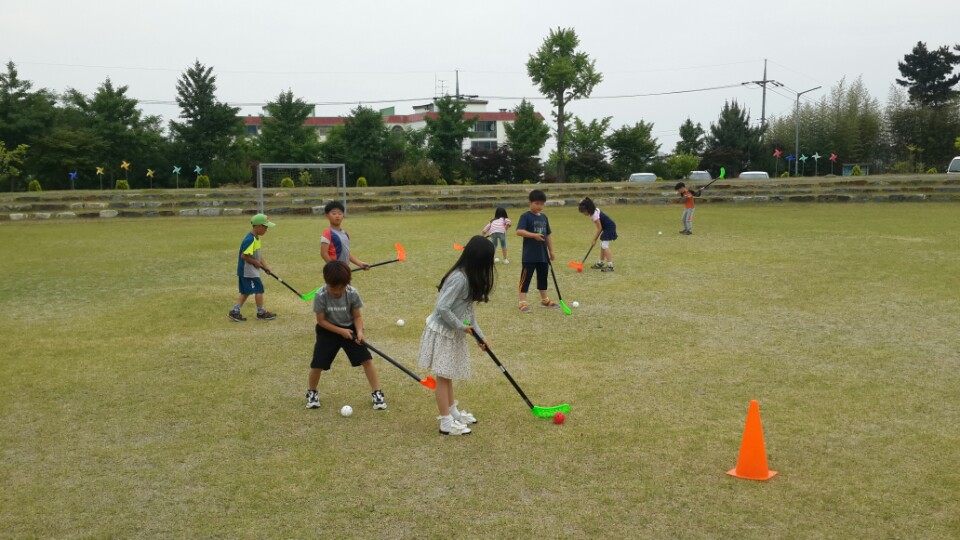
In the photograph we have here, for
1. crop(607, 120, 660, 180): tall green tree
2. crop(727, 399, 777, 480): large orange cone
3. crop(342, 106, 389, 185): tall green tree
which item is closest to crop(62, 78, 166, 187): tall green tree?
crop(342, 106, 389, 185): tall green tree

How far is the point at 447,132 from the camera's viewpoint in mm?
57625

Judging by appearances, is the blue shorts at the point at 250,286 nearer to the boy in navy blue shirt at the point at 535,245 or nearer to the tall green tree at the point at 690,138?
the boy in navy blue shirt at the point at 535,245

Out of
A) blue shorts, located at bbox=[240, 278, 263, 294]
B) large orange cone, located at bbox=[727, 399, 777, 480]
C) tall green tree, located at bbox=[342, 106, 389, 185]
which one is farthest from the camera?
tall green tree, located at bbox=[342, 106, 389, 185]

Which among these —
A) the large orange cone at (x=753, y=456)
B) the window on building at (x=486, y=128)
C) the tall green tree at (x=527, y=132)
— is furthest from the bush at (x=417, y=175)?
the window on building at (x=486, y=128)

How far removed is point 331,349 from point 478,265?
1.89 m

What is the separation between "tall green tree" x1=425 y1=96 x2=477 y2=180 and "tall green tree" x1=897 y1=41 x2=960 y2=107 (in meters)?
40.0

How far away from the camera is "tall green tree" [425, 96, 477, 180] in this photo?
189ft

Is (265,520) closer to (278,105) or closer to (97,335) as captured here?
(97,335)

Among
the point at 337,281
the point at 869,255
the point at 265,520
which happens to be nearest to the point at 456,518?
the point at 265,520

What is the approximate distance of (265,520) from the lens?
4.90 m

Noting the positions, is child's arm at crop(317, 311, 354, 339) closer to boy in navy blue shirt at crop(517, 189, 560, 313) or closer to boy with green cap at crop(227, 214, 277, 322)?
boy with green cap at crop(227, 214, 277, 322)

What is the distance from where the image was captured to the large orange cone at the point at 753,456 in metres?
5.41

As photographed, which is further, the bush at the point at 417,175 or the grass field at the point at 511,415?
the bush at the point at 417,175

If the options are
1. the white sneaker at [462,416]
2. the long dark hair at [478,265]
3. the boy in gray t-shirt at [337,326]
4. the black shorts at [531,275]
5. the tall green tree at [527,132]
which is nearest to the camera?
the long dark hair at [478,265]
